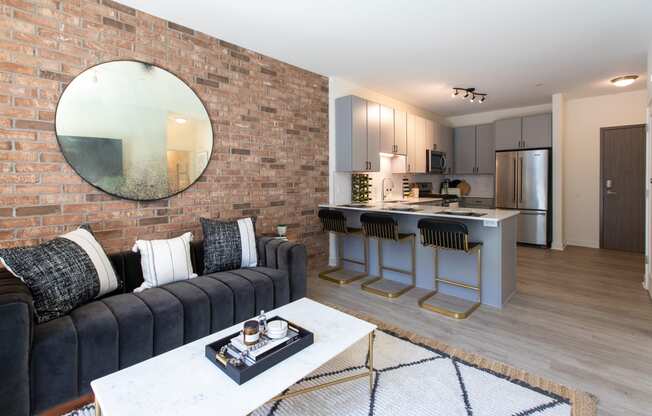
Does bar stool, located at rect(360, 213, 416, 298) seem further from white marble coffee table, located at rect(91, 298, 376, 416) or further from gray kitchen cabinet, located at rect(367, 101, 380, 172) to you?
white marble coffee table, located at rect(91, 298, 376, 416)

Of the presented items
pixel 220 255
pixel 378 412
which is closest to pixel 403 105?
pixel 220 255

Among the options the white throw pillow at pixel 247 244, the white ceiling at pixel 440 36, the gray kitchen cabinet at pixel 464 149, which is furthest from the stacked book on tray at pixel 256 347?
the gray kitchen cabinet at pixel 464 149

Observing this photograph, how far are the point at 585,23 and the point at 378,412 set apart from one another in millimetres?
3678

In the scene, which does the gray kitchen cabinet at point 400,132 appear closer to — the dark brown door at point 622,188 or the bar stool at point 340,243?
the bar stool at point 340,243

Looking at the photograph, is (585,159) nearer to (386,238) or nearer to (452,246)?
(452,246)

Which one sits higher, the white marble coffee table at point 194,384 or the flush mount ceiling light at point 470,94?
the flush mount ceiling light at point 470,94

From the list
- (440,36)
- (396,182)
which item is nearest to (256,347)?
(440,36)

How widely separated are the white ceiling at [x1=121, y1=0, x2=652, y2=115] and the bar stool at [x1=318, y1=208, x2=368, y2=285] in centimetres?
187

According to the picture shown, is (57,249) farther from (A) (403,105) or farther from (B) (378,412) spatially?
(A) (403,105)

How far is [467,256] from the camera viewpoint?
3381 mm

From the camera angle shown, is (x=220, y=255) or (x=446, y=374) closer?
(x=446, y=374)

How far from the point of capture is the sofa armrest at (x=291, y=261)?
9.30ft

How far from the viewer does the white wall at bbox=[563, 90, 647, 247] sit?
18.0 feet

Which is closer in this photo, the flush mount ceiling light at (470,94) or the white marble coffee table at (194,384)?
the white marble coffee table at (194,384)
